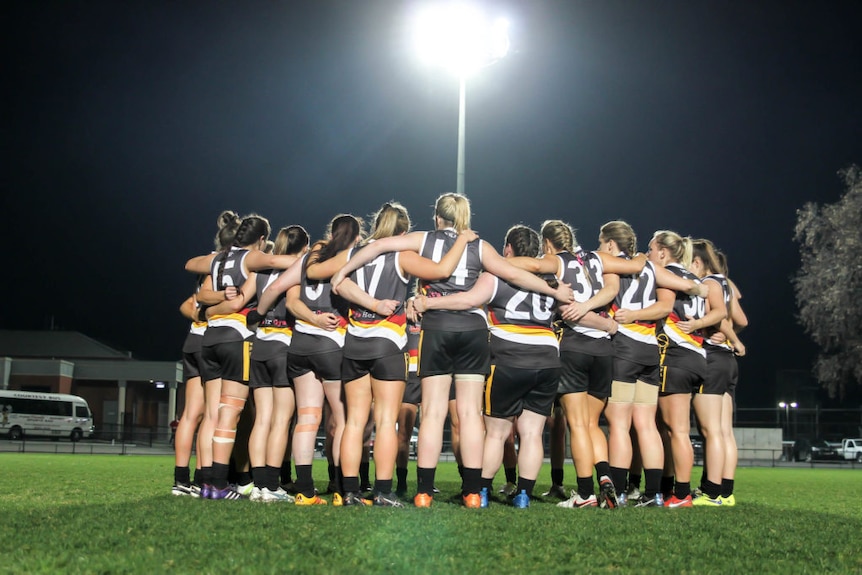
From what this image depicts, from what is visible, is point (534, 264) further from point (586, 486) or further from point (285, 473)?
point (285, 473)

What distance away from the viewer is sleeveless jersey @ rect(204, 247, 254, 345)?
6.70m

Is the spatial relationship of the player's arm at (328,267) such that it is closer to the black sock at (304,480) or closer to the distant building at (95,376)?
the black sock at (304,480)


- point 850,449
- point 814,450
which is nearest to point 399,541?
point 814,450

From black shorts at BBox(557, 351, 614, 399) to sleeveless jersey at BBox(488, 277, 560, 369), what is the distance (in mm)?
351

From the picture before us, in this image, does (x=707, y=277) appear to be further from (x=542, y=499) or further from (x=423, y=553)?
(x=423, y=553)

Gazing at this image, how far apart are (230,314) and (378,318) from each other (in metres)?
1.52

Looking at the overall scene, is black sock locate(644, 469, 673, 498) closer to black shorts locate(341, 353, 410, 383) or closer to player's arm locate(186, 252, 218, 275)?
black shorts locate(341, 353, 410, 383)

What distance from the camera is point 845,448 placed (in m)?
31.8

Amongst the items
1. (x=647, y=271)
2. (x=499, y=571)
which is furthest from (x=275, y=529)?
(x=647, y=271)

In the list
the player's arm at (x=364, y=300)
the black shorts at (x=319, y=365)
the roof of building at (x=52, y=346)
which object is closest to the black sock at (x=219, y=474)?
the black shorts at (x=319, y=365)

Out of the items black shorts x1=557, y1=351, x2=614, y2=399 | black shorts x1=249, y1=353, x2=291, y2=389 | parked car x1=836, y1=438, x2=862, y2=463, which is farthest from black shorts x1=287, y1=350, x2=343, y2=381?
parked car x1=836, y1=438, x2=862, y2=463

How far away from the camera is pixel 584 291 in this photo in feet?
21.7

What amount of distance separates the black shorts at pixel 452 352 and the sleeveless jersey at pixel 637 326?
1456mm

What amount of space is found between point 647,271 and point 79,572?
5094 millimetres
